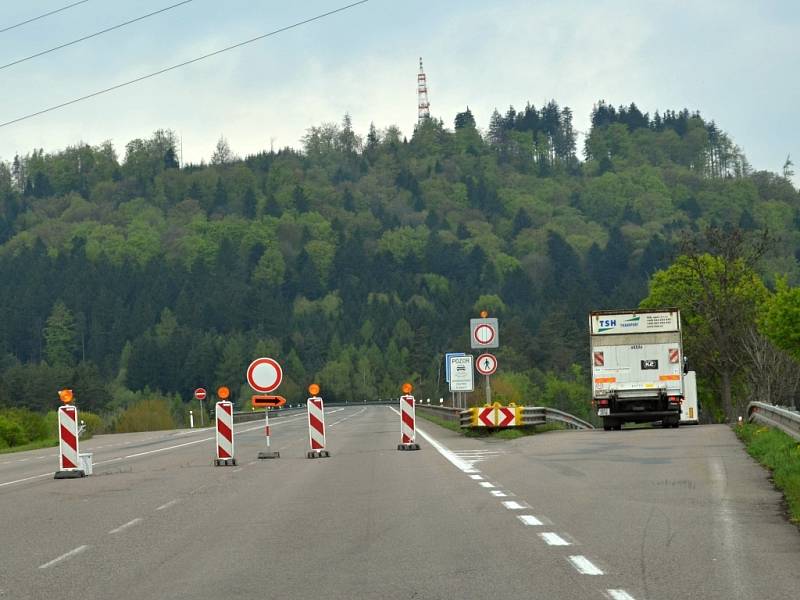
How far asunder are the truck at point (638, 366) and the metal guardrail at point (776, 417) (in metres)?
2.58

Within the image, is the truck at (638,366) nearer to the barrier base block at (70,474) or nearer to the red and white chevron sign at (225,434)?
the red and white chevron sign at (225,434)

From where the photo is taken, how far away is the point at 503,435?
36.2 m

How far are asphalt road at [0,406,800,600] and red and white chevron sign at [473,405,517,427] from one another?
40.4 feet

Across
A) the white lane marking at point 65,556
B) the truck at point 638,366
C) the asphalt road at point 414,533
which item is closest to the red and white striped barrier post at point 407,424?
the asphalt road at point 414,533

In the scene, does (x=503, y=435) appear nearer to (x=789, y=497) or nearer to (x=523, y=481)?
(x=523, y=481)

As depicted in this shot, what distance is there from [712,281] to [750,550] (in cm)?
6948

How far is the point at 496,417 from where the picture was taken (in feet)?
120

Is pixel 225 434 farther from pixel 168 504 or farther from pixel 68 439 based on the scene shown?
pixel 168 504

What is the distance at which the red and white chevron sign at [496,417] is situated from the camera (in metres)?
36.4

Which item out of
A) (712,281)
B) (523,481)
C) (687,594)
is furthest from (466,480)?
(712,281)

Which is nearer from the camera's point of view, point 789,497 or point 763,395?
point 789,497

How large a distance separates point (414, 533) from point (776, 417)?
693 inches

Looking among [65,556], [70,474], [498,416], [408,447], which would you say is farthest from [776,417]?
[65,556]

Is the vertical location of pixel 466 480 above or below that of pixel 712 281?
below
